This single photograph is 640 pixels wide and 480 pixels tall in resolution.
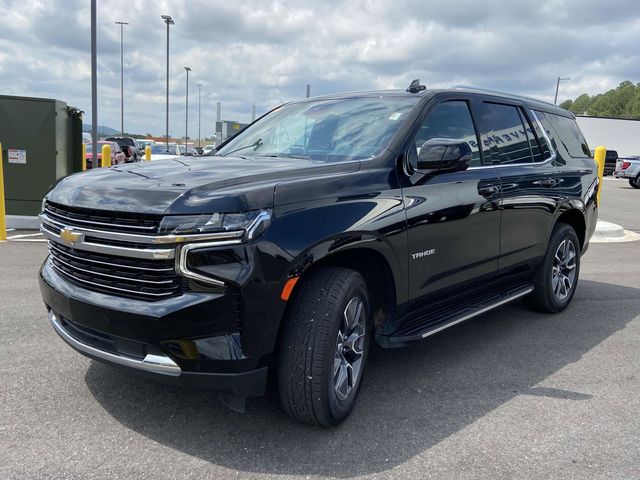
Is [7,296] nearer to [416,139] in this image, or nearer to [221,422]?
[221,422]

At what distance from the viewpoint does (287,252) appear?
2.73m

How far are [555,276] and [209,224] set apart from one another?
3.99 m

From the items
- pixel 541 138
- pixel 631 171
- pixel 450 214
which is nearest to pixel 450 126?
pixel 450 214

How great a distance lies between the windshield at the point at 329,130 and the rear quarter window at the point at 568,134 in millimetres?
2087

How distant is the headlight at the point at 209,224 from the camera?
261 centimetres

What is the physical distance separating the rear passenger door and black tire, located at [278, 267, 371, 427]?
6.41 ft

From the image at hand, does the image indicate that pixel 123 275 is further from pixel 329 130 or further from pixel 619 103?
pixel 619 103

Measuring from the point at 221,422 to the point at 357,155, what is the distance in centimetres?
178

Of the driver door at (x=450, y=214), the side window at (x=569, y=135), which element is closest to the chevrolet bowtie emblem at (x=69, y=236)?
the driver door at (x=450, y=214)

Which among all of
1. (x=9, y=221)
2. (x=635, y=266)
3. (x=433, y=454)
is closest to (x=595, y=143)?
(x=635, y=266)

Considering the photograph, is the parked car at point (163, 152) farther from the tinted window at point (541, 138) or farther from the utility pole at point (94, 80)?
the tinted window at point (541, 138)

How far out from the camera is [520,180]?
4621 mm

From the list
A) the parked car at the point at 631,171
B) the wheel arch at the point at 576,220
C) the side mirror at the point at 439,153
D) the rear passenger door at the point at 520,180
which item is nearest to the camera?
the side mirror at the point at 439,153

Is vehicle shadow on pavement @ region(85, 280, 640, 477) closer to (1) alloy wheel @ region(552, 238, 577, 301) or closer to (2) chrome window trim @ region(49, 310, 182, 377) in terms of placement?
(2) chrome window trim @ region(49, 310, 182, 377)
